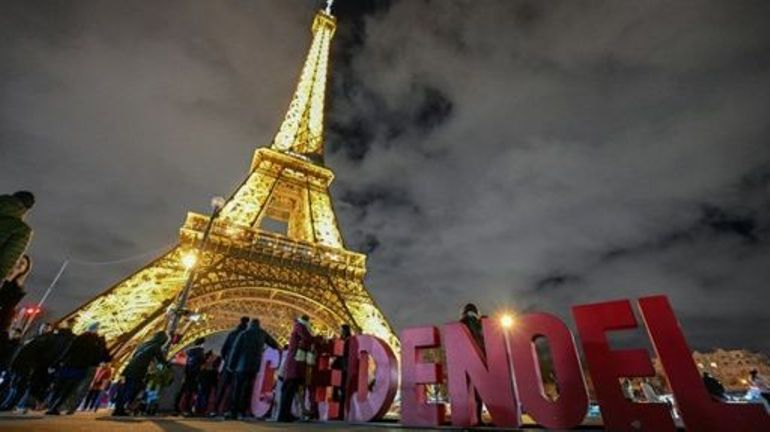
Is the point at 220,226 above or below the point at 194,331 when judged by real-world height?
above

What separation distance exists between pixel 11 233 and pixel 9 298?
82.0 inches

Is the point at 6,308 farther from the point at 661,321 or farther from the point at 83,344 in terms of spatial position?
the point at 661,321

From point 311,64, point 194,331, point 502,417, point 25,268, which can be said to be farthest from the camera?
point 311,64

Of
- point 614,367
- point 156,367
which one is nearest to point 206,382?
point 156,367

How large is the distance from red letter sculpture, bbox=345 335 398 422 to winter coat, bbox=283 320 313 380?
79 centimetres

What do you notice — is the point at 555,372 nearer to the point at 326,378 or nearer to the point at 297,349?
the point at 297,349

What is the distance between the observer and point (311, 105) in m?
34.6

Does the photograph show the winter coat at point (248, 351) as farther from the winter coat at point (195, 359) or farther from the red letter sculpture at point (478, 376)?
the red letter sculpture at point (478, 376)

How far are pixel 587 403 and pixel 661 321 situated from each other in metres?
1.12

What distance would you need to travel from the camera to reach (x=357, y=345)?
626 cm

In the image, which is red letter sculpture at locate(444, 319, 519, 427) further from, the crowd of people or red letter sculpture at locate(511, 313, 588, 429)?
the crowd of people

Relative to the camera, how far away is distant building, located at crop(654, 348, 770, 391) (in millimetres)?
71312

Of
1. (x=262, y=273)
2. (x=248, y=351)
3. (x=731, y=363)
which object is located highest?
(x=731, y=363)

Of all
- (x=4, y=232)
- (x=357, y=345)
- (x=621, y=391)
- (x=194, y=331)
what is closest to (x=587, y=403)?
(x=621, y=391)
